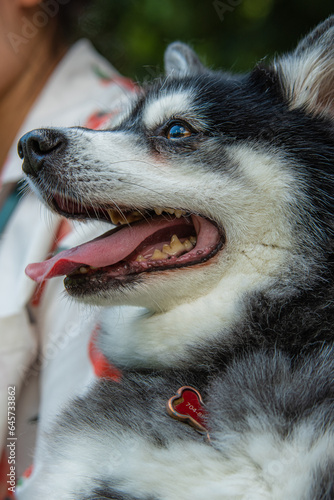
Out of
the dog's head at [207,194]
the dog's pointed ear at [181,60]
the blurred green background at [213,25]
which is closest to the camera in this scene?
the dog's head at [207,194]

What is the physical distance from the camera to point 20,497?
190 cm

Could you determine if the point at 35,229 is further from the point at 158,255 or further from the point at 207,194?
the point at 207,194

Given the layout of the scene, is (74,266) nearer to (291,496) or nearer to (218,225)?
(218,225)

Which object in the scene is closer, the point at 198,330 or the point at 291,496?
the point at 291,496

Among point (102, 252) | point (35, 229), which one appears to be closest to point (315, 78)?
point (102, 252)

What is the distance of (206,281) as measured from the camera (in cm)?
163

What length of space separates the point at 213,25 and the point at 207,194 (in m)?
2.35

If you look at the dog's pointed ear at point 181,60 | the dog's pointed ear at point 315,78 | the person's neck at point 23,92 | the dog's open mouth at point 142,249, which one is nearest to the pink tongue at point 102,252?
the dog's open mouth at point 142,249

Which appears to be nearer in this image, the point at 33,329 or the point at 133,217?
the point at 133,217

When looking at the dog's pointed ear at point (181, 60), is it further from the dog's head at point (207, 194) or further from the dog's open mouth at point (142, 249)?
the dog's open mouth at point (142, 249)

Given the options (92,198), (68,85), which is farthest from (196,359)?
(68,85)

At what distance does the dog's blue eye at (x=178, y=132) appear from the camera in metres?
1.82

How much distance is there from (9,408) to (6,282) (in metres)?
0.57

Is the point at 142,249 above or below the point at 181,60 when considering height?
below
